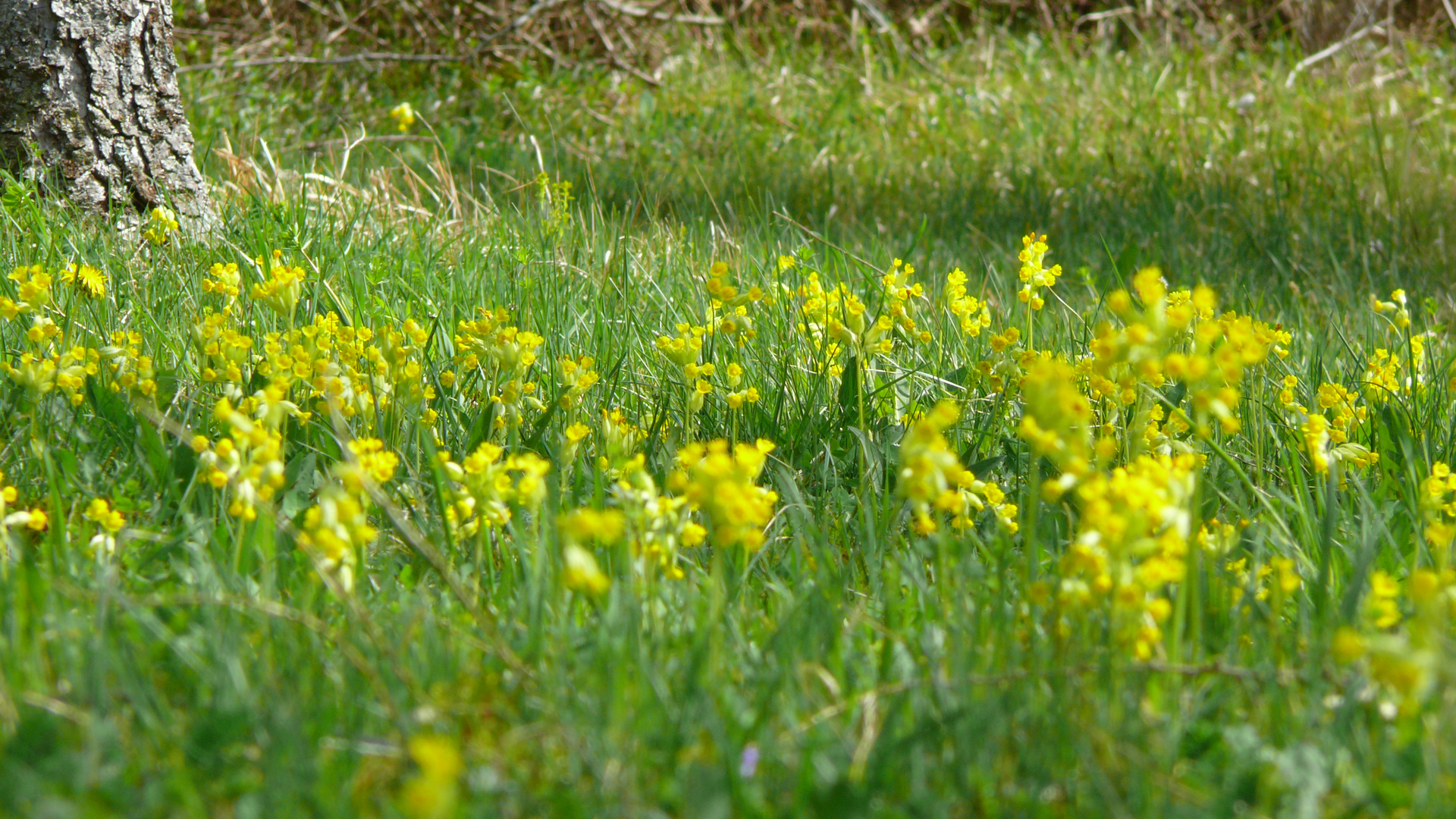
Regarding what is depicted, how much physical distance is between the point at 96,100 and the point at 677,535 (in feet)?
8.58

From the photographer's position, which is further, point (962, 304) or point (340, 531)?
point (962, 304)

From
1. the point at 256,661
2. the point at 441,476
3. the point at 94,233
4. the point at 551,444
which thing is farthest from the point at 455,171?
the point at 256,661

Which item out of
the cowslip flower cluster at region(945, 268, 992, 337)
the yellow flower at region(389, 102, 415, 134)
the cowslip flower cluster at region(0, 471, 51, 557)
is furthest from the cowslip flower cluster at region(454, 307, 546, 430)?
the yellow flower at region(389, 102, 415, 134)

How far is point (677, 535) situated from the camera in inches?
61.4

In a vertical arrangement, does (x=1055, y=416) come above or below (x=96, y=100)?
above

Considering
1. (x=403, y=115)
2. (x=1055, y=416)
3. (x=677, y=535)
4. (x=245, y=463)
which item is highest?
(x=1055, y=416)

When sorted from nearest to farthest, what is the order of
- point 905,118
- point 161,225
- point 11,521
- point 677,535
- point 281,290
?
point 11,521 → point 677,535 → point 281,290 → point 161,225 → point 905,118

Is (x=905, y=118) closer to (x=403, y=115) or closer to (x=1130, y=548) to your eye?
(x=403, y=115)

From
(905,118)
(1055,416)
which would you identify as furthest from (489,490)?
(905,118)

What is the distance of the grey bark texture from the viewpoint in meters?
3.20

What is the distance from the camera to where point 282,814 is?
97 centimetres

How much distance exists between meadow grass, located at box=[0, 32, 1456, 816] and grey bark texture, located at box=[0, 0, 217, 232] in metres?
0.26

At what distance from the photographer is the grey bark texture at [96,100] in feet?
10.5

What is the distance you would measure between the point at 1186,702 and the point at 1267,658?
195 mm
